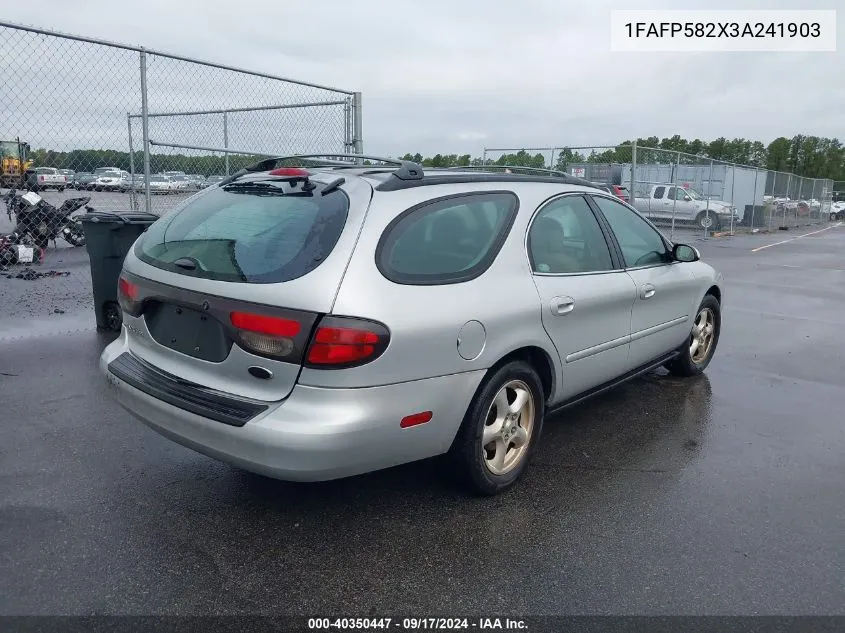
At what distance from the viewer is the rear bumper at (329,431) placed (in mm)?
2791

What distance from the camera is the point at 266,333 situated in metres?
2.84

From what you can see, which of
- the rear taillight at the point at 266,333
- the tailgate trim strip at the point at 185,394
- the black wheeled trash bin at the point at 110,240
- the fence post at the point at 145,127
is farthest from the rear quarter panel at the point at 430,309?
the fence post at the point at 145,127

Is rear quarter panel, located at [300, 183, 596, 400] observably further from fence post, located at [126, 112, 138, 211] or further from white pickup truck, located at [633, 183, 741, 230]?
white pickup truck, located at [633, 183, 741, 230]

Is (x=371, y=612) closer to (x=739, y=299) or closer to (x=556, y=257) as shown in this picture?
(x=556, y=257)

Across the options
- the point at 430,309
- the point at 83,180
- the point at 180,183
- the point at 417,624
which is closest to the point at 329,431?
the point at 430,309

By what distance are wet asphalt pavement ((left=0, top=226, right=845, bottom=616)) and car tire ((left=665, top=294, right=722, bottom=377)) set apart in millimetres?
553

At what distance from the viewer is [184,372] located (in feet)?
10.5

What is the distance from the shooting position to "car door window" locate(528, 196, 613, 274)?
3.82 m

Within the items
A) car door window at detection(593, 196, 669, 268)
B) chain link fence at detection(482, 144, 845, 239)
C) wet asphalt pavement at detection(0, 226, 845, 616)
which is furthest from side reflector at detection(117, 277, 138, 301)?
chain link fence at detection(482, 144, 845, 239)

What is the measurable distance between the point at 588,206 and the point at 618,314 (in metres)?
0.72

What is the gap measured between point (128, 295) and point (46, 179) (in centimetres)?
609

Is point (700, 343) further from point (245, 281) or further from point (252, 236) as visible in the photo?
point (245, 281)

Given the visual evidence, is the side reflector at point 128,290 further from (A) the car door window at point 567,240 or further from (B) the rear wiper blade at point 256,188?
(A) the car door window at point 567,240

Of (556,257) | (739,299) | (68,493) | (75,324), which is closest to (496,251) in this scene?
(556,257)
